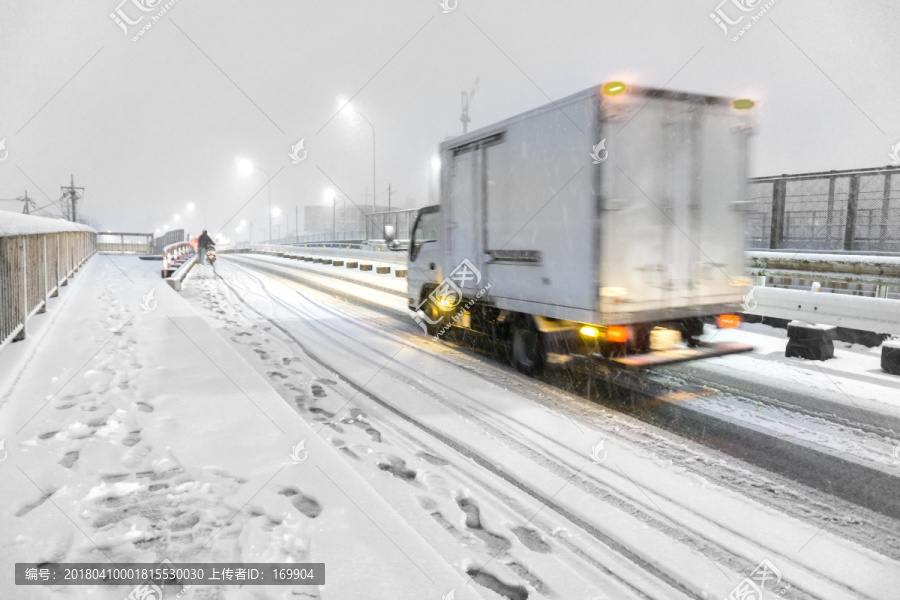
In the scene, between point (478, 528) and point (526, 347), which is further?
point (526, 347)

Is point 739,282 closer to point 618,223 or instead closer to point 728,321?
point 728,321

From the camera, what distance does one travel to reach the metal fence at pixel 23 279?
6.09 metres

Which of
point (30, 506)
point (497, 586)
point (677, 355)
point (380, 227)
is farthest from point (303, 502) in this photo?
point (380, 227)

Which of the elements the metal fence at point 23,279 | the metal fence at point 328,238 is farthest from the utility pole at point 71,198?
the metal fence at point 23,279

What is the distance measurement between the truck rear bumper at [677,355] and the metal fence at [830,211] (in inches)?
194

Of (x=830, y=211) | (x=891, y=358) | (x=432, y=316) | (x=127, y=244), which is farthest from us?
(x=127, y=244)

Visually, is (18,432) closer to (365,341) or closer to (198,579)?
(198,579)

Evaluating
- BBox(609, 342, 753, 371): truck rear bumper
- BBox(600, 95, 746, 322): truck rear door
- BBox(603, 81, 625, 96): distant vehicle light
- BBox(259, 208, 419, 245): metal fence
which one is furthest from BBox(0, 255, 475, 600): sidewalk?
BBox(259, 208, 419, 245): metal fence

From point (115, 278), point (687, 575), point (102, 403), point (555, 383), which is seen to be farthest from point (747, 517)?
point (115, 278)

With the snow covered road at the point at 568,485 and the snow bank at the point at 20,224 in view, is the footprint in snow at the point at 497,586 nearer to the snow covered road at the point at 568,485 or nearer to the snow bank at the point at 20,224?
the snow covered road at the point at 568,485

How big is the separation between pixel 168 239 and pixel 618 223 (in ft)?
121

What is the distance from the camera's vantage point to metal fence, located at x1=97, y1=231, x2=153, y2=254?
35.4 meters

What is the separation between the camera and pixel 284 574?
8.43 ft

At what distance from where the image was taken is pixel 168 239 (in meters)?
36.6
